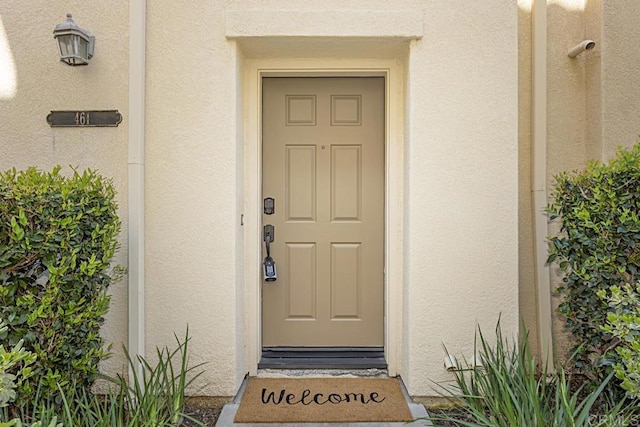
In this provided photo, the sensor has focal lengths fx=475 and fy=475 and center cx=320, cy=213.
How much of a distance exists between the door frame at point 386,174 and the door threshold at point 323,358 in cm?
17

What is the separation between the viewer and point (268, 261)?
367cm

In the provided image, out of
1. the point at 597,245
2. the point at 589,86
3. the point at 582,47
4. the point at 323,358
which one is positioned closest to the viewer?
the point at 597,245

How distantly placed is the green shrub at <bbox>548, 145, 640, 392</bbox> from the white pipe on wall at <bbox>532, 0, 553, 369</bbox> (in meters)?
0.56

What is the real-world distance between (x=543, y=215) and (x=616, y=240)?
79 cm

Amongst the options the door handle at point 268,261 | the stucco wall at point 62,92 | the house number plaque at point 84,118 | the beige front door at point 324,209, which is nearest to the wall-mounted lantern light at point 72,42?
the stucco wall at point 62,92

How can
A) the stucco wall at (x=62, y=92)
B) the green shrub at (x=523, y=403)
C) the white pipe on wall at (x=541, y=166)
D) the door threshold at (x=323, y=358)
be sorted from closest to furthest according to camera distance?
the green shrub at (x=523, y=403) < the stucco wall at (x=62, y=92) < the white pipe on wall at (x=541, y=166) < the door threshold at (x=323, y=358)

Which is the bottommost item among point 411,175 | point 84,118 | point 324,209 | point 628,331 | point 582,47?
point 628,331

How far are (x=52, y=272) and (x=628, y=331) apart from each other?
2.69 meters

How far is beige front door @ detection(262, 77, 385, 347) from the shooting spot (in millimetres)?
3727

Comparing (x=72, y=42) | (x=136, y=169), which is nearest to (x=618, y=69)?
(x=136, y=169)

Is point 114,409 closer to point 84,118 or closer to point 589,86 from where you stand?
point 84,118

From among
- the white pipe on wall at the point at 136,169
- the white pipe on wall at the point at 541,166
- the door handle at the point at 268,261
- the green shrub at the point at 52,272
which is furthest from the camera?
the door handle at the point at 268,261

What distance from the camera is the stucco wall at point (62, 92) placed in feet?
10.3

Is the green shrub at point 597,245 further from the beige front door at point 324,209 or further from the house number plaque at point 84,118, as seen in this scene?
the house number plaque at point 84,118
